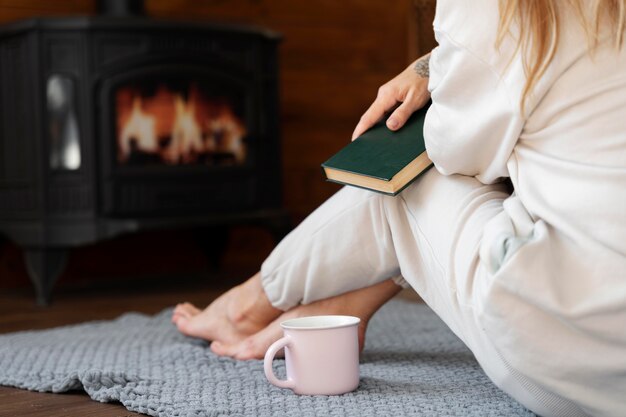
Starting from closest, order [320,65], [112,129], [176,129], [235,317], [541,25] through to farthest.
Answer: [541,25] < [235,317] < [112,129] < [176,129] < [320,65]

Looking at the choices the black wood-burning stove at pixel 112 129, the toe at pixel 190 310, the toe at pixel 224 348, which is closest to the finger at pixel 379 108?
the toe at pixel 224 348

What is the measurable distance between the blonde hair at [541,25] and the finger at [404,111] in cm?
30

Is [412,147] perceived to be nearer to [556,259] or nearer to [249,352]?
[556,259]

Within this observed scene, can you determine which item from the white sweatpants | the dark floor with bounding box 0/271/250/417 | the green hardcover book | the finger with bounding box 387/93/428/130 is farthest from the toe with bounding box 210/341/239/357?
the dark floor with bounding box 0/271/250/417

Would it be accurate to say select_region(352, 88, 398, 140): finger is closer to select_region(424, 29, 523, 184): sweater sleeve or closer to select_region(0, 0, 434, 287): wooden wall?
select_region(424, 29, 523, 184): sweater sleeve

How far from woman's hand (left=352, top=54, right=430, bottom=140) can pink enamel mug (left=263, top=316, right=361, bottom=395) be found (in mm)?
276

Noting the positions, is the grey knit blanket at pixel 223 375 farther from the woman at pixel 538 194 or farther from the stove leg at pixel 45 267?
the stove leg at pixel 45 267

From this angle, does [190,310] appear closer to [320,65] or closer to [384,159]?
[384,159]

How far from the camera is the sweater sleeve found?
3.13ft

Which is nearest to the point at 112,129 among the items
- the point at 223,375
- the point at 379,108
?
the point at 223,375

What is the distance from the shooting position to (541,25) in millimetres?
921

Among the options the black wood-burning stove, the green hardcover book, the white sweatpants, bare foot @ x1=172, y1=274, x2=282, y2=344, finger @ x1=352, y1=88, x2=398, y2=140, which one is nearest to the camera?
the white sweatpants

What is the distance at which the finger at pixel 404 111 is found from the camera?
122 cm

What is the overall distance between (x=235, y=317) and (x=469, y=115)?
2.34 ft
